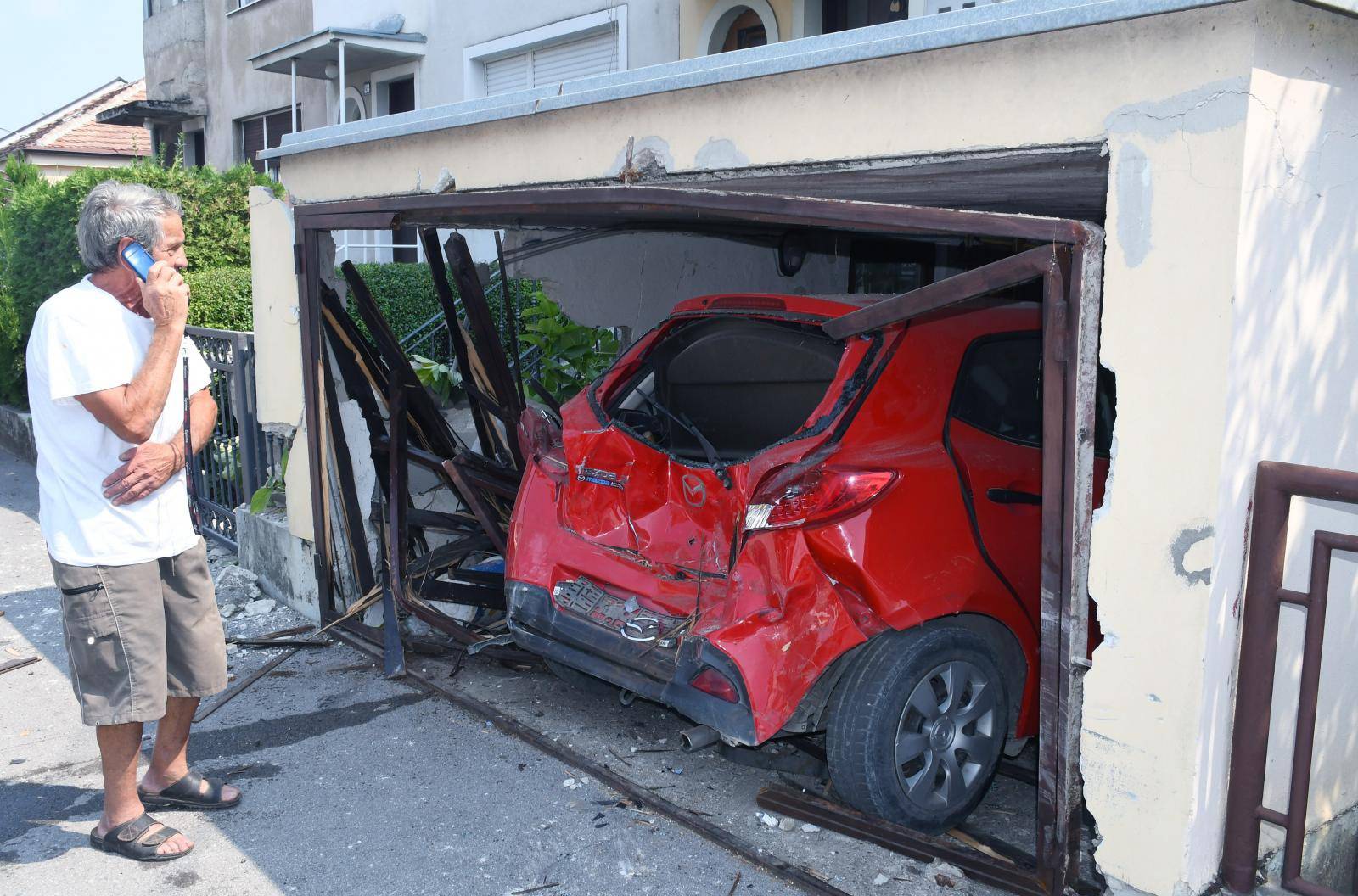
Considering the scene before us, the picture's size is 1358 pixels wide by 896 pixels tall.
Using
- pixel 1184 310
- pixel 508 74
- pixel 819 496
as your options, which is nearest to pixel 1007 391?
pixel 819 496

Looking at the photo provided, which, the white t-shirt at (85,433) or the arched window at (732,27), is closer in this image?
the white t-shirt at (85,433)

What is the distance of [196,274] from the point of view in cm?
1238

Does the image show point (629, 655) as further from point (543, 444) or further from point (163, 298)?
point (163, 298)

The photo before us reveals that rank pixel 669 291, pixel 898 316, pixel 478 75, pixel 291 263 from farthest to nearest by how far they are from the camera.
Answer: pixel 478 75, pixel 669 291, pixel 291 263, pixel 898 316

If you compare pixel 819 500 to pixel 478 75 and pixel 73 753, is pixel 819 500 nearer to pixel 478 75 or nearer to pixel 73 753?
pixel 73 753

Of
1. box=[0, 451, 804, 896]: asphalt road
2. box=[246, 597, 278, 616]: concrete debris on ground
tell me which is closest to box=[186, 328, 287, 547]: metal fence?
box=[246, 597, 278, 616]: concrete debris on ground

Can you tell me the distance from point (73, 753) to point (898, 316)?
12.3 ft

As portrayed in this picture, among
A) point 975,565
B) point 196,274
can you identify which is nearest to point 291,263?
point 975,565

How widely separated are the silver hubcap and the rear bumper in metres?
0.54

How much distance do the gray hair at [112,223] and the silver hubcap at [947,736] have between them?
9.57 feet

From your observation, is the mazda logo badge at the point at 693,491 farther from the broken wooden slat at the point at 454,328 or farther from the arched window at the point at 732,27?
the arched window at the point at 732,27

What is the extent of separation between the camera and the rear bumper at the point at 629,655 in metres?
3.66

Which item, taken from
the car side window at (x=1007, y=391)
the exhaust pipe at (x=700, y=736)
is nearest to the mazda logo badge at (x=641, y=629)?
the exhaust pipe at (x=700, y=736)

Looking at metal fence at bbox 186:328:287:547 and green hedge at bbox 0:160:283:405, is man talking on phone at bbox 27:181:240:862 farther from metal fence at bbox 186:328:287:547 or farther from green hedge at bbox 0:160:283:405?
green hedge at bbox 0:160:283:405
